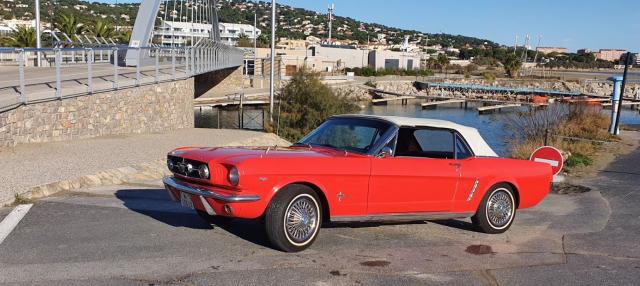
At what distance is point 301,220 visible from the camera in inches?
245

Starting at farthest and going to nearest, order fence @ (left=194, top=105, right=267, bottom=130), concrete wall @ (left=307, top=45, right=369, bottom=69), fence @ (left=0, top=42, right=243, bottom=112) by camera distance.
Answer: concrete wall @ (left=307, top=45, right=369, bottom=69), fence @ (left=194, top=105, right=267, bottom=130), fence @ (left=0, top=42, right=243, bottom=112)

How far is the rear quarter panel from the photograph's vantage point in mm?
7414

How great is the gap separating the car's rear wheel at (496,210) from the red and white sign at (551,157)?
3.42 m

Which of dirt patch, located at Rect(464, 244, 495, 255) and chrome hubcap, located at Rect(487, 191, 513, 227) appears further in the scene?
chrome hubcap, located at Rect(487, 191, 513, 227)

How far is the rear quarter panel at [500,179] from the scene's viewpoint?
7.41 metres

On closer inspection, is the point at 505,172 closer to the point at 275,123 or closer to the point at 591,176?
the point at 591,176

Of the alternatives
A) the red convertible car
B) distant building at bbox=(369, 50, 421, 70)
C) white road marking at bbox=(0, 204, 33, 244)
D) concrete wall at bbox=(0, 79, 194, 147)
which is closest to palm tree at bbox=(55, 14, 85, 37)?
concrete wall at bbox=(0, 79, 194, 147)

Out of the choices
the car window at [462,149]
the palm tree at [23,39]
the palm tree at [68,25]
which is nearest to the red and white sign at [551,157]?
the car window at [462,149]

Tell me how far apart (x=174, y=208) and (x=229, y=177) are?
281 cm

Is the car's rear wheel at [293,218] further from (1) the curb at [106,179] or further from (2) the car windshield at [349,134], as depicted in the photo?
(1) the curb at [106,179]

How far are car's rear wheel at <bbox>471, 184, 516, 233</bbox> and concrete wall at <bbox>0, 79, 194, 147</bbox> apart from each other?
9.58 meters

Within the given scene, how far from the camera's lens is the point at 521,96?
89062 millimetres

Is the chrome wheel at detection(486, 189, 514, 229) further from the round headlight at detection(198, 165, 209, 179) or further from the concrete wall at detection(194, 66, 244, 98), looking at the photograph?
the concrete wall at detection(194, 66, 244, 98)

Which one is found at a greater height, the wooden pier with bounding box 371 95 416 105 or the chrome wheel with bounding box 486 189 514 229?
the chrome wheel with bounding box 486 189 514 229
